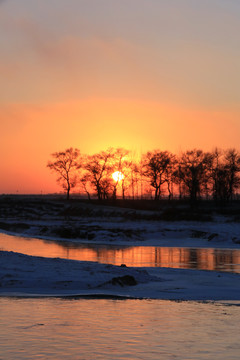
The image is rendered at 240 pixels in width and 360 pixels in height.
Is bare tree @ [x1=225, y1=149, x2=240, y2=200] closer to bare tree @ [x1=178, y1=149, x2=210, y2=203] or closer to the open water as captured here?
bare tree @ [x1=178, y1=149, x2=210, y2=203]

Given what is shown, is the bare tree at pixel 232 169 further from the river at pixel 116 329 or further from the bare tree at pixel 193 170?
the river at pixel 116 329

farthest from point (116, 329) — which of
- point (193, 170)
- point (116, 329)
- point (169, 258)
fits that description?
point (193, 170)

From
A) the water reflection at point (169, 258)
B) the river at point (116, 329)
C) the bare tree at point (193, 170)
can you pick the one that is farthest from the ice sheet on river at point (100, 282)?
the bare tree at point (193, 170)

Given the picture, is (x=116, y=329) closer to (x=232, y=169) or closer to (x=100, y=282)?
(x=100, y=282)

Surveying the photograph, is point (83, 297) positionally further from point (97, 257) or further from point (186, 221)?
point (186, 221)

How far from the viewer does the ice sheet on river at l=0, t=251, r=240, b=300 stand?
14.8 meters

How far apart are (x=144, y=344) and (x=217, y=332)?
5.83 feet

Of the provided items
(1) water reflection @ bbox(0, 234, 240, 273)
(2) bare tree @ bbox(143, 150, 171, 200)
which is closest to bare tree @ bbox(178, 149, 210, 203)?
(2) bare tree @ bbox(143, 150, 171, 200)

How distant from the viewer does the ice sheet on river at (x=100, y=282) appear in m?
14.8

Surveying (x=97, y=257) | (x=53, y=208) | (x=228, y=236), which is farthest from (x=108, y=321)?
(x=53, y=208)

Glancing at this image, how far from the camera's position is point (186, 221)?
5684 cm

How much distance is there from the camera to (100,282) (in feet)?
52.9

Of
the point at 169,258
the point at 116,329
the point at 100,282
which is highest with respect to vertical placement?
the point at 169,258

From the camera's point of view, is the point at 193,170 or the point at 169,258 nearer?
the point at 169,258
